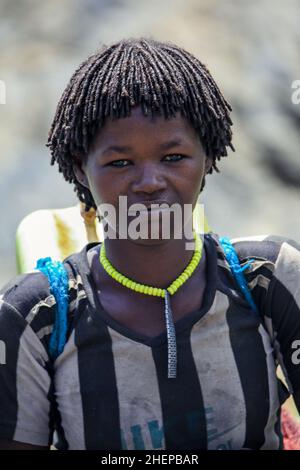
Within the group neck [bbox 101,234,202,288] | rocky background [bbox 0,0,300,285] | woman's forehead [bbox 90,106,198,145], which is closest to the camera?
woman's forehead [bbox 90,106,198,145]

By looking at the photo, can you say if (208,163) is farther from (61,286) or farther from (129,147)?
(61,286)

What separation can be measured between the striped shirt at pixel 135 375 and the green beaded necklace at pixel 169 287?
18 mm

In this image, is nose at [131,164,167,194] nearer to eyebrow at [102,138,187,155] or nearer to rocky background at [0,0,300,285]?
eyebrow at [102,138,187,155]

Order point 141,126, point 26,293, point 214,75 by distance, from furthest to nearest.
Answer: point 214,75 < point 26,293 < point 141,126

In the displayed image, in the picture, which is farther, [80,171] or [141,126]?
[80,171]

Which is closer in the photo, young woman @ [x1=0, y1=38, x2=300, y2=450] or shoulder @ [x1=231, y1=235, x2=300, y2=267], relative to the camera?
young woman @ [x1=0, y1=38, x2=300, y2=450]

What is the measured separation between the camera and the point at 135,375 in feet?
4.82

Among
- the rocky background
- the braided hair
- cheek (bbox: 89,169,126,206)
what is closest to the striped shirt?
cheek (bbox: 89,169,126,206)

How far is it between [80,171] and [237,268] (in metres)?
0.37

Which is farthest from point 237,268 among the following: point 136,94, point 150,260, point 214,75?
point 214,75

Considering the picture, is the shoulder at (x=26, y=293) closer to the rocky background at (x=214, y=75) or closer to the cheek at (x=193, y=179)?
the cheek at (x=193, y=179)

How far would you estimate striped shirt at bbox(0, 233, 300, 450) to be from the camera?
4.81 ft

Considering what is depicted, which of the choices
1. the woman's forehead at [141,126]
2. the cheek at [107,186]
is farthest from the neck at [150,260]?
the woman's forehead at [141,126]

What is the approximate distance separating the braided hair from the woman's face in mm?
21
